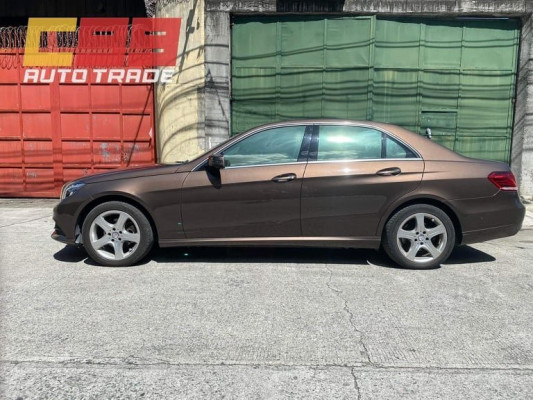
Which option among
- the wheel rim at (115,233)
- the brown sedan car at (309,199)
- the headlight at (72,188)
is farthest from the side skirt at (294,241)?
the headlight at (72,188)

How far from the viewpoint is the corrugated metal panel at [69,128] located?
9.75 metres

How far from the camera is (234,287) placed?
4.53 metres

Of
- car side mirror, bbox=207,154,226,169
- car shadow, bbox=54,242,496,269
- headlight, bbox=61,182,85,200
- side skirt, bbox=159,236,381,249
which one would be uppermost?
car side mirror, bbox=207,154,226,169

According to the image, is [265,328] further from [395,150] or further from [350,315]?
[395,150]

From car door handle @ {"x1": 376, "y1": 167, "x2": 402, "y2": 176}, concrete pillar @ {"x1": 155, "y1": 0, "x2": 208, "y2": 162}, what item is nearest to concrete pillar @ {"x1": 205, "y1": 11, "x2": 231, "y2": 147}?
concrete pillar @ {"x1": 155, "y1": 0, "x2": 208, "y2": 162}

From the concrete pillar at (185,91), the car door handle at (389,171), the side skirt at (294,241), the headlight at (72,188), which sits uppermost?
the concrete pillar at (185,91)

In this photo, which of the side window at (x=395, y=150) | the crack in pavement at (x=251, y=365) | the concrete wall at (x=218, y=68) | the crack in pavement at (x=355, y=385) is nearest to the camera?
the crack in pavement at (x=355, y=385)

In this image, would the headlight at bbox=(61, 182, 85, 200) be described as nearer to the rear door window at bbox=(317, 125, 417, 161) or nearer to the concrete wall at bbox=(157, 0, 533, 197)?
the rear door window at bbox=(317, 125, 417, 161)

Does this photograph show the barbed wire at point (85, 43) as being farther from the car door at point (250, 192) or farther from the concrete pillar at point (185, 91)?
the car door at point (250, 192)

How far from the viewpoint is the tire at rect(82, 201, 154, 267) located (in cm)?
511

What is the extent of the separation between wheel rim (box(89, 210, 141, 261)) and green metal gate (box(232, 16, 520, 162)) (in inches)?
206

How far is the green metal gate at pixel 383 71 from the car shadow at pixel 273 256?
4.48 m

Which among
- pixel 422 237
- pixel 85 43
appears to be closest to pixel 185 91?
pixel 85 43

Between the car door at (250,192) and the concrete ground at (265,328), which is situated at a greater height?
the car door at (250,192)
